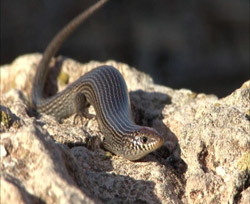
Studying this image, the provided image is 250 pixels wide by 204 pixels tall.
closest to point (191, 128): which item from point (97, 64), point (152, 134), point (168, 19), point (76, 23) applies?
point (152, 134)

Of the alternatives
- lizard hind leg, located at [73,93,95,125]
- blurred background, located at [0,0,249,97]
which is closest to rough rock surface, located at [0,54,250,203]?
lizard hind leg, located at [73,93,95,125]

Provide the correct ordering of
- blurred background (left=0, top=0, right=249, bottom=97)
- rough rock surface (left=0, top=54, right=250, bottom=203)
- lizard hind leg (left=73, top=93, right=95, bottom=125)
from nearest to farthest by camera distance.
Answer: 1. rough rock surface (left=0, top=54, right=250, bottom=203)
2. lizard hind leg (left=73, top=93, right=95, bottom=125)
3. blurred background (left=0, top=0, right=249, bottom=97)

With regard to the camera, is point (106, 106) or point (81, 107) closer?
point (106, 106)

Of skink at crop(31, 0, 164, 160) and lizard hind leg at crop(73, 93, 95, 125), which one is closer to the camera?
skink at crop(31, 0, 164, 160)

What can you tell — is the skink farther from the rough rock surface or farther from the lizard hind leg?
the rough rock surface

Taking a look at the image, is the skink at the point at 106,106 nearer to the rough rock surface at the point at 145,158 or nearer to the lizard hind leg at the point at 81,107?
the lizard hind leg at the point at 81,107

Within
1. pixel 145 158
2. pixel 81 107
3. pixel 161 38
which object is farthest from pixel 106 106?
pixel 161 38

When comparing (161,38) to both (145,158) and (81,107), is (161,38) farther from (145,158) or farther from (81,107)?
(145,158)
